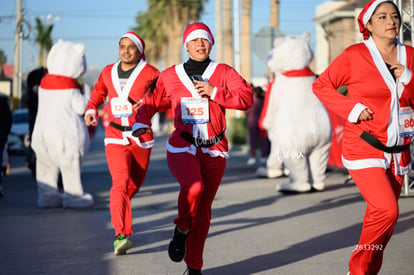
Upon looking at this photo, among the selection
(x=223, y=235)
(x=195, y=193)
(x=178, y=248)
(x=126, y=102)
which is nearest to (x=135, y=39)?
(x=126, y=102)

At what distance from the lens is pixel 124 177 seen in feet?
22.4

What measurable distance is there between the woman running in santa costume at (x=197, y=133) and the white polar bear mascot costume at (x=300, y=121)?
5.41 m

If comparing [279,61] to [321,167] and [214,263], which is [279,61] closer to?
[321,167]

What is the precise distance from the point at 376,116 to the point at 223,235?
10.4 feet

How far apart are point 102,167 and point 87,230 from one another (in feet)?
32.5

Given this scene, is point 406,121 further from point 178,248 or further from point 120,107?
point 120,107

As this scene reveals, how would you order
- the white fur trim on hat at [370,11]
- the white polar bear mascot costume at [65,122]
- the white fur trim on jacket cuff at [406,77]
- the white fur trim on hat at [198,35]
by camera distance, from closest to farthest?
the white fur trim on jacket cuff at [406,77], the white fur trim on hat at [370,11], the white fur trim on hat at [198,35], the white polar bear mascot costume at [65,122]

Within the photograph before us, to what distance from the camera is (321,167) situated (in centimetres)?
1106

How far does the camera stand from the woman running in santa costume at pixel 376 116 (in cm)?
462

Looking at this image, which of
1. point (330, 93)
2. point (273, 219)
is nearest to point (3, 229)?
point (273, 219)

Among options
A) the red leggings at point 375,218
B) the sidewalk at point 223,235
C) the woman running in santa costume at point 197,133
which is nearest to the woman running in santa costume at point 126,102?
the sidewalk at point 223,235

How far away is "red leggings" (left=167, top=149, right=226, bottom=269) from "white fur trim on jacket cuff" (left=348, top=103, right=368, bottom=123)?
1152 mm

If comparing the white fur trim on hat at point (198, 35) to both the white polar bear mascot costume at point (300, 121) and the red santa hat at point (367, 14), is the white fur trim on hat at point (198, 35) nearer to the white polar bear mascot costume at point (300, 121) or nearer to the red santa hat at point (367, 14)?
the red santa hat at point (367, 14)

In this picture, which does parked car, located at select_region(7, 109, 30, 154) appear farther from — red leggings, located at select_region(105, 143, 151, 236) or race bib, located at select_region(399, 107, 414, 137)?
race bib, located at select_region(399, 107, 414, 137)
